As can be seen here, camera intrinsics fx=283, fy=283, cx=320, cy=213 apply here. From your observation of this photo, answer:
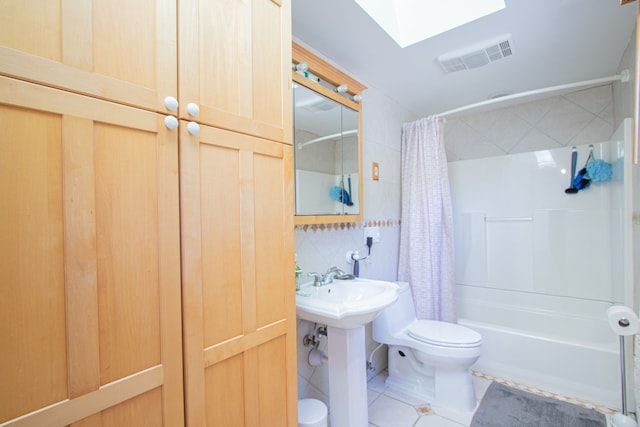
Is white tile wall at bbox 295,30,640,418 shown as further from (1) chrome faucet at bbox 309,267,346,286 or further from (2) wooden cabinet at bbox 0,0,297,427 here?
(2) wooden cabinet at bbox 0,0,297,427

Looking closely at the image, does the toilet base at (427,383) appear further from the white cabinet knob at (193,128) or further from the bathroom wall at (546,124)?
the white cabinet knob at (193,128)

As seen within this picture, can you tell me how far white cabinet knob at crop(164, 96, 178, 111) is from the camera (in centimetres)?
70

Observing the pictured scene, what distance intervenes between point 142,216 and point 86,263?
14 cm

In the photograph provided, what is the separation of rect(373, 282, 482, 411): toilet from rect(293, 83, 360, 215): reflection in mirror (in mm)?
742

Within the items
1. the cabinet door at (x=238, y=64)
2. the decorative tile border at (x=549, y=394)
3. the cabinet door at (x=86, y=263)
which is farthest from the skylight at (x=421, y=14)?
the decorative tile border at (x=549, y=394)

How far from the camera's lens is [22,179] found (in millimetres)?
521

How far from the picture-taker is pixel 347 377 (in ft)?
4.67

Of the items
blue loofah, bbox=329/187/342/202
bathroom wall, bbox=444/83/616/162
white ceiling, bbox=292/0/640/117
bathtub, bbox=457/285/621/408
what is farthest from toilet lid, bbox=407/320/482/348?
white ceiling, bbox=292/0/640/117

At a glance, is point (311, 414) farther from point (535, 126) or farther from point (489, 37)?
point (535, 126)

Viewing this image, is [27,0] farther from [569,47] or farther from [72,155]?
[569,47]

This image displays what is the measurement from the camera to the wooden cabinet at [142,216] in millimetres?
524

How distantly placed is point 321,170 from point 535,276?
2.17 m

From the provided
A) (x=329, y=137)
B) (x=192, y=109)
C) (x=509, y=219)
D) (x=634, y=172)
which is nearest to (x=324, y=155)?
(x=329, y=137)

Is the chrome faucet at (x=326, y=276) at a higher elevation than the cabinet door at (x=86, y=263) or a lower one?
lower
